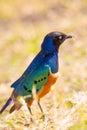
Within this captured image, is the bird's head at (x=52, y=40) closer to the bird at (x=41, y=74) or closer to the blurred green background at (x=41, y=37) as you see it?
the bird at (x=41, y=74)

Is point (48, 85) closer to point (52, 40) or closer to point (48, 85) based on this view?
point (48, 85)

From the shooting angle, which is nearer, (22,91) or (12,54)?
(22,91)

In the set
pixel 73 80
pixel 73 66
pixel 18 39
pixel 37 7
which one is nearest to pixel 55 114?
pixel 73 80

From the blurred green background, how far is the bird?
458 millimetres

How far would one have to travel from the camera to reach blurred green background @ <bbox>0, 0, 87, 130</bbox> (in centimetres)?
1159

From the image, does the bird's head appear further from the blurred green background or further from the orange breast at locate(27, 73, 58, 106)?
the blurred green background

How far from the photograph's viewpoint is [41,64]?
7.88 metres

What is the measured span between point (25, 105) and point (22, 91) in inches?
11.9

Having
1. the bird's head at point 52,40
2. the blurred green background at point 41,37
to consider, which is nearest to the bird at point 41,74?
the bird's head at point 52,40

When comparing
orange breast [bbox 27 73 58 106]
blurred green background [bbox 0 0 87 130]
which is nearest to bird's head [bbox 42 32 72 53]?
orange breast [bbox 27 73 58 106]

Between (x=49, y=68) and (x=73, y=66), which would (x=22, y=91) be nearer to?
(x=49, y=68)

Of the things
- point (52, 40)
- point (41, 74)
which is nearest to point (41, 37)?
point (52, 40)

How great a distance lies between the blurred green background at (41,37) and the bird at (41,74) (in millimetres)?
458

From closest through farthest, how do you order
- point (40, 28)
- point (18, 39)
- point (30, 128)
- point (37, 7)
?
point (30, 128), point (18, 39), point (40, 28), point (37, 7)
